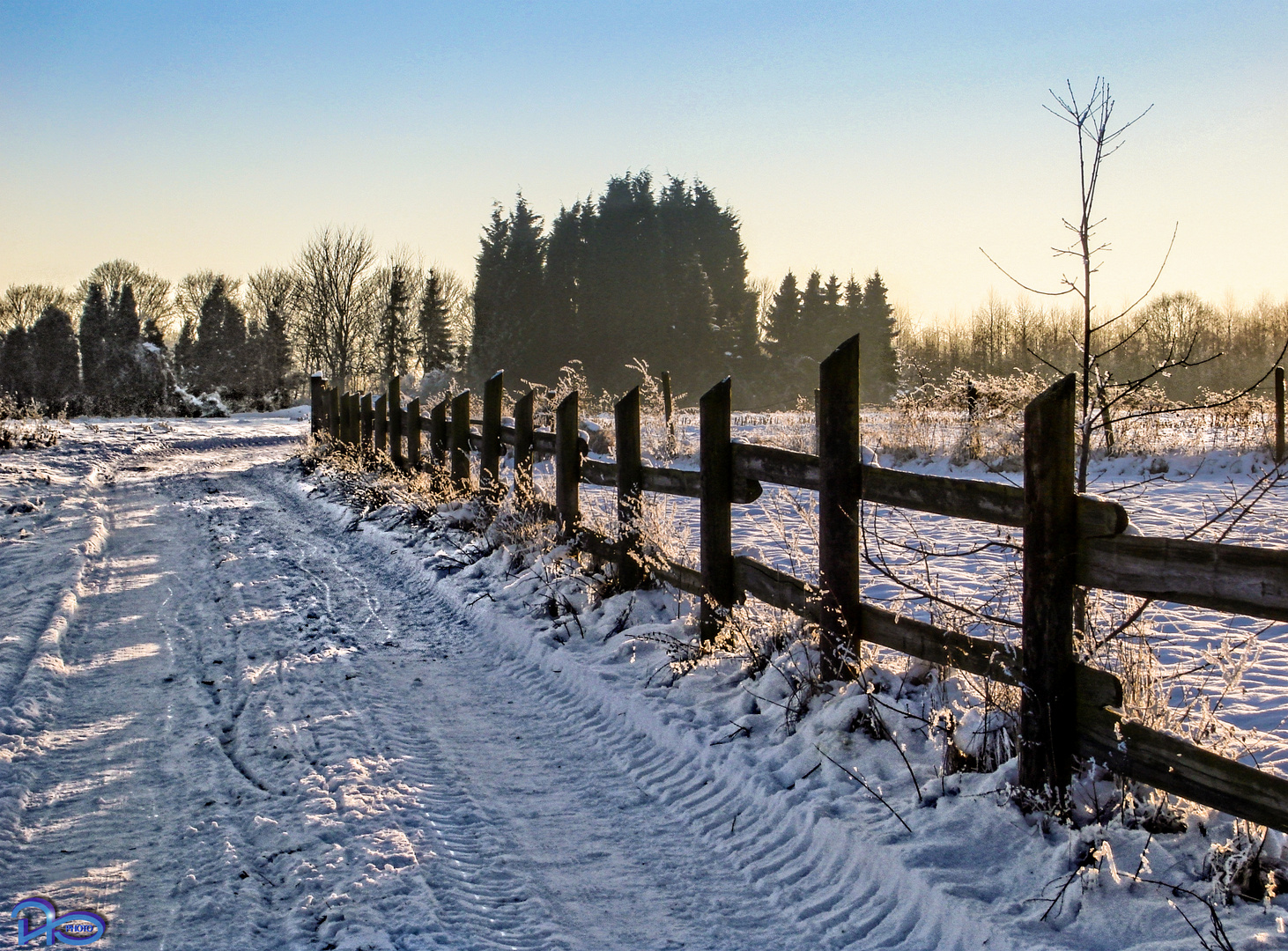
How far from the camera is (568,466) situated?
7.12 meters

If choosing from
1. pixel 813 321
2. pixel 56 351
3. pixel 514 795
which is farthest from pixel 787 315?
pixel 514 795

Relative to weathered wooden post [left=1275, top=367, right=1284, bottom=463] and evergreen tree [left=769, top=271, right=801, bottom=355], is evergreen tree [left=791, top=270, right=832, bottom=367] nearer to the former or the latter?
evergreen tree [left=769, top=271, right=801, bottom=355]

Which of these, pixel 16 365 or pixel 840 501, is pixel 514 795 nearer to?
pixel 840 501

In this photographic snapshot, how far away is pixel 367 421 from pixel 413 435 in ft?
10.9

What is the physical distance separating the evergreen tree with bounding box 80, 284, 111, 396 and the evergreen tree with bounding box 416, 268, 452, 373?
56.8ft

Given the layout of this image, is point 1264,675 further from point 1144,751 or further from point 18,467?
point 18,467

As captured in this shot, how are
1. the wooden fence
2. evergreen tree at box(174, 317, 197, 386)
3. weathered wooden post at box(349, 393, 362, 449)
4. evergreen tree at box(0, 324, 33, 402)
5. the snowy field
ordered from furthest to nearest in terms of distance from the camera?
evergreen tree at box(174, 317, 197, 386) < evergreen tree at box(0, 324, 33, 402) < weathered wooden post at box(349, 393, 362, 449) < the snowy field < the wooden fence

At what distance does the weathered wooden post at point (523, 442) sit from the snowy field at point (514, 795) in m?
1.52

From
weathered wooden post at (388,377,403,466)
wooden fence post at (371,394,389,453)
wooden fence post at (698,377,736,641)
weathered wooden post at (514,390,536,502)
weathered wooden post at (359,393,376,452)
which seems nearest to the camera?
wooden fence post at (698,377,736,641)

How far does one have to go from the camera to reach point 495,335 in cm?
4722

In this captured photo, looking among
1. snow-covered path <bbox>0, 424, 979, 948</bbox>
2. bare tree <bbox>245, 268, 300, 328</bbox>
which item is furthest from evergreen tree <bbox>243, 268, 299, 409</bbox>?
snow-covered path <bbox>0, 424, 979, 948</bbox>

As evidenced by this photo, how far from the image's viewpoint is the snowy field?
2.71 meters

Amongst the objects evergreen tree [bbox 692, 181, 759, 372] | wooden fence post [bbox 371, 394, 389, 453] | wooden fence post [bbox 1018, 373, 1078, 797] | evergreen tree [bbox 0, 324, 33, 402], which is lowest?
wooden fence post [bbox 1018, 373, 1078, 797]

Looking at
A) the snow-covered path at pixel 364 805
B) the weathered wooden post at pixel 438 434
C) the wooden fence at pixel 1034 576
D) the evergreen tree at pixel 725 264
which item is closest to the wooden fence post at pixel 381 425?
the weathered wooden post at pixel 438 434
